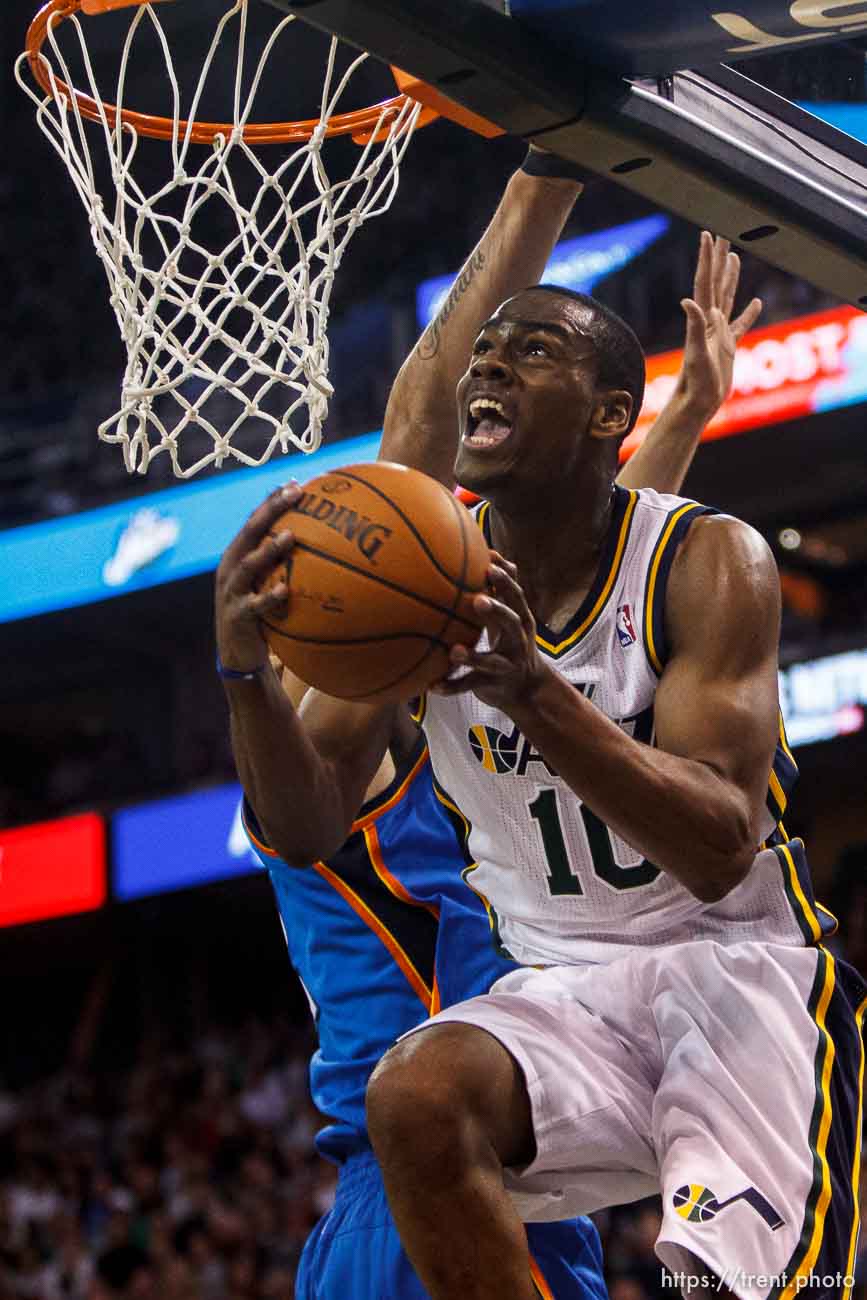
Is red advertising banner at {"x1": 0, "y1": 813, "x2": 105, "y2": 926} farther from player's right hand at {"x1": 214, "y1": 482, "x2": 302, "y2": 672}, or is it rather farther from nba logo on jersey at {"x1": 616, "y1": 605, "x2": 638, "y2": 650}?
player's right hand at {"x1": 214, "y1": 482, "x2": 302, "y2": 672}

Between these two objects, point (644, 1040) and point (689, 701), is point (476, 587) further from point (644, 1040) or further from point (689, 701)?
point (644, 1040)

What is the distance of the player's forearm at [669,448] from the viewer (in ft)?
12.0

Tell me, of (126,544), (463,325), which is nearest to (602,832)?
(463,325)

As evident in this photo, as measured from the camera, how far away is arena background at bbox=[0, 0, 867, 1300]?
30.6 ft

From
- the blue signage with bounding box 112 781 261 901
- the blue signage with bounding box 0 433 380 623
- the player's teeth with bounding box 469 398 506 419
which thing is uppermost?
the player's teeth with bounding box 469 398 506 419

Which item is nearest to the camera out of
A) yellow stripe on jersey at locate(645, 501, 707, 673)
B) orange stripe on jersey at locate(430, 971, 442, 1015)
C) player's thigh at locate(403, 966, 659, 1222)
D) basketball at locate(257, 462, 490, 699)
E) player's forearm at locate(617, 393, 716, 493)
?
basketball at locate(257, 462, 490, 699)

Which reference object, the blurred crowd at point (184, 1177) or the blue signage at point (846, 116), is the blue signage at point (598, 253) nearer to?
the blurred crowd at point (184, 1177)

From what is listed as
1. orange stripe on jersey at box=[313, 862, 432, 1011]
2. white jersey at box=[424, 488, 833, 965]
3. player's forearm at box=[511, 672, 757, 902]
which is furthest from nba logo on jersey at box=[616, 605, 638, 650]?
orange stripe on jersey at box=[313, 862, 432, 1011]

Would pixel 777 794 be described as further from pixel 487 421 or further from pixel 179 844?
pixel 179 844

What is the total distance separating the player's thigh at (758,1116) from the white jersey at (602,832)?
77 millimetres

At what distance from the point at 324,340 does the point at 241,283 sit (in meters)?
6.38

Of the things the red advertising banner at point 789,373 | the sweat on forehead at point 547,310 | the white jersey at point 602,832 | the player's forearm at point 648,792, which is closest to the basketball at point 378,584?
the player's forearm at point 648,792

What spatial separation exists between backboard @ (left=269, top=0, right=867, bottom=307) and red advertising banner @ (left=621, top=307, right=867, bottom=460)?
7.07 m

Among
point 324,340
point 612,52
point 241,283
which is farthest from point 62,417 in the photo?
point 612,52
